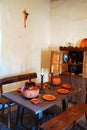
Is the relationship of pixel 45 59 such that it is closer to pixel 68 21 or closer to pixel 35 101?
pixel 68 21

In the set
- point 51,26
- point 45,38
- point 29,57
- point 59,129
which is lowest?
point 59,129

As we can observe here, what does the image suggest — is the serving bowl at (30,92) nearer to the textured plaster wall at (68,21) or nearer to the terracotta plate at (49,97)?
the terracotta plate at (49,97)

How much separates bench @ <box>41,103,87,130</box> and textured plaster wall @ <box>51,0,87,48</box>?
2170 millimetres

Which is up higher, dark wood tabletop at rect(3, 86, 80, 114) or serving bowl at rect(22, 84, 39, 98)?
serving bowl at rect(22, 84, 39, 98)

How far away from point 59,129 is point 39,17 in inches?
128

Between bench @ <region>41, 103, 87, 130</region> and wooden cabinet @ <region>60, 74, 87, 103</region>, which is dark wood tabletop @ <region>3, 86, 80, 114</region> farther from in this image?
wooden cabinet @ <region>60, 74, 87, 103</region>

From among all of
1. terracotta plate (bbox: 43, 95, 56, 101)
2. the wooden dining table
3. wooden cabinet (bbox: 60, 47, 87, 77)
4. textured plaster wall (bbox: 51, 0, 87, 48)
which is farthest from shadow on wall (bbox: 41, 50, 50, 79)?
terracotta plate (bbox: 43, 95, 56, 101)

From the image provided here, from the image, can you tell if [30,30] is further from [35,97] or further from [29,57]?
[35,97]

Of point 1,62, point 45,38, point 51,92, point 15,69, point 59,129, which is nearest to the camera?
point 59,129

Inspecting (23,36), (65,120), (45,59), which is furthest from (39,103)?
(45,59)

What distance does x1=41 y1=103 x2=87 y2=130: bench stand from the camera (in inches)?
73.2

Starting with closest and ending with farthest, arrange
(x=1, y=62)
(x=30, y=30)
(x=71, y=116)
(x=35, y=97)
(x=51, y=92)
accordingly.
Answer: (x=71, y=116)
(x=35, y=97)
(x=51, y=92)
(x=1, y=62)
(x=30, y=30)

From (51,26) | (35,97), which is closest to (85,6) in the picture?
(51,26)

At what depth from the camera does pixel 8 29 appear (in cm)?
360
